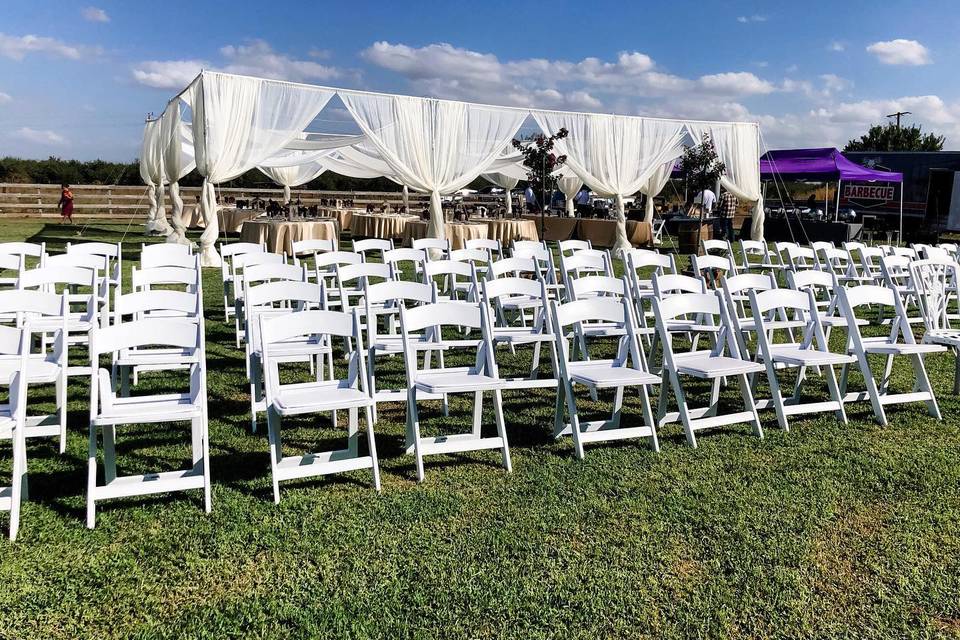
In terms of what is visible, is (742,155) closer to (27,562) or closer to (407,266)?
(407,266)

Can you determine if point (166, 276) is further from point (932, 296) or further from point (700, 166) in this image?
point (700, 166)

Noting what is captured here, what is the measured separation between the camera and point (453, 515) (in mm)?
3486

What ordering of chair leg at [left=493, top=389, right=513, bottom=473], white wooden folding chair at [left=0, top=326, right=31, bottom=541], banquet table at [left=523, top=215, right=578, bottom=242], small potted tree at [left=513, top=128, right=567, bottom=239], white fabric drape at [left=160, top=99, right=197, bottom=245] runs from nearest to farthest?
1. white wooden folding chair at [left=0, top=326, right=31, bottom=541]
2. chair leg at [left=493, top=389, right=513, bottom=473]
3. white fabric drape at [left=160, top=99, right=197, bottom=245]
4. small potted tree at [left=513, top=128, right=567, bottom=239]
5. banquet table at [left=523, top=215, right=578, bottom=242]

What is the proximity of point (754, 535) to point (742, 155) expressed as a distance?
13.9 meters

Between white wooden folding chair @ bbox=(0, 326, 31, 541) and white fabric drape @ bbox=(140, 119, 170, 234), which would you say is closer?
white wooden folding chair @ bbox=(0, 326, 31, 541)

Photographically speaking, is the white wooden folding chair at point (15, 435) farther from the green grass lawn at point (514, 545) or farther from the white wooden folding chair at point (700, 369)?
the white wooden folding chair at point (700, 369)

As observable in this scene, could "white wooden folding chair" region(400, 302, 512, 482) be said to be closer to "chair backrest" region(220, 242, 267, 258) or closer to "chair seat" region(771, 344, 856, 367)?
"chair seat" region(771, 344, 856, 367)

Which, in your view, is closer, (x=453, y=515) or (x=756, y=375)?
(x=453, y=515)

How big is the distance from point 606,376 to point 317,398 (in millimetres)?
1643

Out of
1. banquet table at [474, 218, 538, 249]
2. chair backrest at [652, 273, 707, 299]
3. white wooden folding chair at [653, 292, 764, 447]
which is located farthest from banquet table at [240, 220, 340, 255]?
white wooden folding chair at [653, 292, 764, 447]

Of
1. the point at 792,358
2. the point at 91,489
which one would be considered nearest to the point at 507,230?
the point at 792,358

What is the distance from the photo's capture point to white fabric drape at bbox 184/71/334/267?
465 inches

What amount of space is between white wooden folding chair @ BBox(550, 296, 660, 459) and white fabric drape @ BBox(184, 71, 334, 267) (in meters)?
8.95

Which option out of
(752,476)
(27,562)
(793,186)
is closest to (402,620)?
(27,562)
